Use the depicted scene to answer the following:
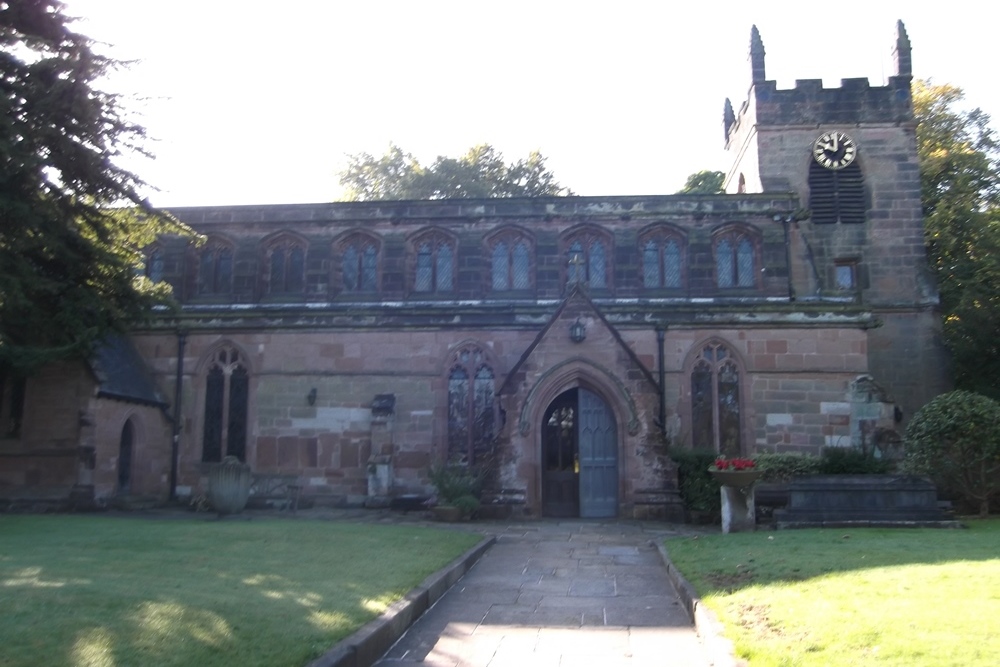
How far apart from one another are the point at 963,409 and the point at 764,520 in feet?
15.5

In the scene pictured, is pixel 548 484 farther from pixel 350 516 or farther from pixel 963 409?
pixel 963 409

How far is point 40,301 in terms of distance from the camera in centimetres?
1805

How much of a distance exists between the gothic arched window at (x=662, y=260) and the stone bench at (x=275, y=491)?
10828mm

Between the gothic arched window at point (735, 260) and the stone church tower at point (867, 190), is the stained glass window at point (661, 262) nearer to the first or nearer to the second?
the gothic arched window at point (735, 260)

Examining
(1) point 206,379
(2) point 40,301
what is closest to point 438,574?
(2) point 40,301

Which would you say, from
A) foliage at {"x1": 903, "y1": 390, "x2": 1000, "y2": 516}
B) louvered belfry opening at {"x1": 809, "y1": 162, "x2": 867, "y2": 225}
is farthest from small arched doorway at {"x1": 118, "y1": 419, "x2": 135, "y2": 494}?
louvered belfry opening at {"x1": 809, "y1": 162, "x2": 867, "y2": 225}

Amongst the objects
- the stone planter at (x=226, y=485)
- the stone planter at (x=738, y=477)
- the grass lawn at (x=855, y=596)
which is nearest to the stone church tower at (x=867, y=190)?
the stone planter at (x=738, y=477)

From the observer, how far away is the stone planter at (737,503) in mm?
16453

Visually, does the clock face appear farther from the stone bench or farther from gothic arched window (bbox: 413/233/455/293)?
the stone bench

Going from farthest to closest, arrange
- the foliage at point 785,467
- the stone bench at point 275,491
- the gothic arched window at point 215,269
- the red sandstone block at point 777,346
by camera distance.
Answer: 1. the gothic arched window at point 215,269
2. the red sandstone block at point 777,346
3. the stone bench at point 275,491
4. the foliage at point 785,467

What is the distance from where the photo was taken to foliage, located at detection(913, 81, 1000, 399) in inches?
1067

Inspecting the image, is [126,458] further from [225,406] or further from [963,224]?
[963,224]

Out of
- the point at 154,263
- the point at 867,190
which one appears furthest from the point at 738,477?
the point at 154,263

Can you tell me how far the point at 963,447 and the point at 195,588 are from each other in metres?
14.8
